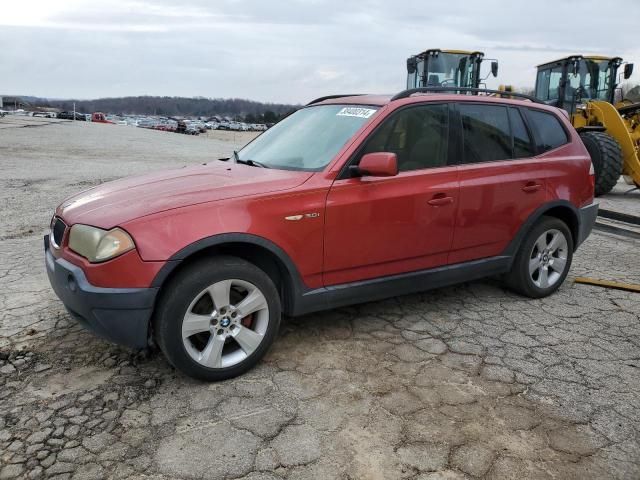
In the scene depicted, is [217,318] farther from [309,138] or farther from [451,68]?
[451,68]

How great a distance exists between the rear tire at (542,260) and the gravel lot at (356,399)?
168mm

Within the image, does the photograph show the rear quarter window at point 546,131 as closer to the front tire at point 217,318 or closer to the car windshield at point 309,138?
the car windshield at point 309,138

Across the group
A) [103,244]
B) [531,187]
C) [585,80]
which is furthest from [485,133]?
[585,80]

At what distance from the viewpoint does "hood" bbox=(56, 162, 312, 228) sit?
3.12m

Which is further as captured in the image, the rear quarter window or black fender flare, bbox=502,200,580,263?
the rear quarter window

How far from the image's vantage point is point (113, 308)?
116 inches

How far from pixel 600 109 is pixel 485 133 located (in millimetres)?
7681

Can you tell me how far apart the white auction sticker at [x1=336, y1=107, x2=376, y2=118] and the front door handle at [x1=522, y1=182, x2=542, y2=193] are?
152cm

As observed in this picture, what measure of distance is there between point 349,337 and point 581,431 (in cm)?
160

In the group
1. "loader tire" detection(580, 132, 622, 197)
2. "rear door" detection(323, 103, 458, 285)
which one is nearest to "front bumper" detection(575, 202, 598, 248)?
"rear door" detection(323, 103, 458, 285)

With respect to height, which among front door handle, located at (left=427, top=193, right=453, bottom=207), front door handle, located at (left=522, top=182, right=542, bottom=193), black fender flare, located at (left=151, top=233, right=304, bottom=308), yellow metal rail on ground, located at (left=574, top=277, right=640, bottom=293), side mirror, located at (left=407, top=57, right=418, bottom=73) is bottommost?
yellow metal rail on ground, located at (left=574, top=277, right=640, bottom=293)

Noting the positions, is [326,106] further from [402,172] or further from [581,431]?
[581,431]

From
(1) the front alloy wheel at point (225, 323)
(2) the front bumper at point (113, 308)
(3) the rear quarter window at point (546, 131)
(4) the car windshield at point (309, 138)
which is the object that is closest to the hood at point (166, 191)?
(4) the car windshield at point (309, 138)

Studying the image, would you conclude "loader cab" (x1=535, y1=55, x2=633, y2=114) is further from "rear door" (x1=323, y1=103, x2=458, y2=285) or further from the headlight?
the headlight
